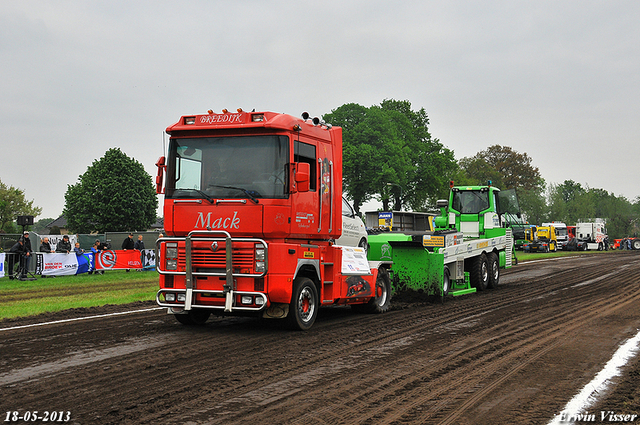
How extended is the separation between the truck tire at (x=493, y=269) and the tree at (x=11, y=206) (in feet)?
210

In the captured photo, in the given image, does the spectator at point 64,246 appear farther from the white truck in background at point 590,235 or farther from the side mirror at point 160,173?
the white truck in background at point 590,235

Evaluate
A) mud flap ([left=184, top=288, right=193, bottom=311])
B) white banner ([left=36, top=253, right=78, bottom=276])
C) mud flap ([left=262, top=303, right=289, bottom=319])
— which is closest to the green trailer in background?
mud flap ([left=262, top=303, right=289, bottom=319])

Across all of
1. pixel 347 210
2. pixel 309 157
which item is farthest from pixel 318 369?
pixel 347 210

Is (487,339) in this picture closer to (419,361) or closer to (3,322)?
(419,361)

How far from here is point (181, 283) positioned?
885 cm

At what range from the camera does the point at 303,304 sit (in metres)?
9.11

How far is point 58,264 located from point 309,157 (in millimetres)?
17304

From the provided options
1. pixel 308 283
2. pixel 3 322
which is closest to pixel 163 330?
pixel 308 283

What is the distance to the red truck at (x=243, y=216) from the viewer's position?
842 cm

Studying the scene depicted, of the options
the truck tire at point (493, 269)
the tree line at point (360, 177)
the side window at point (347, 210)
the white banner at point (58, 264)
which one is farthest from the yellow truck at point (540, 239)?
the side window at point (347, 210)

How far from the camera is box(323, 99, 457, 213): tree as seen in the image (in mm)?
50375

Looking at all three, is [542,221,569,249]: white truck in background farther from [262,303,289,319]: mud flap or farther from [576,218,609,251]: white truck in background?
[262,303,289,319]: mud flap

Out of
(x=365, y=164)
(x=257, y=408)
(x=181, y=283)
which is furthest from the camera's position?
(x=365, y=164)

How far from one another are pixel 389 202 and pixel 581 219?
2071 inches
